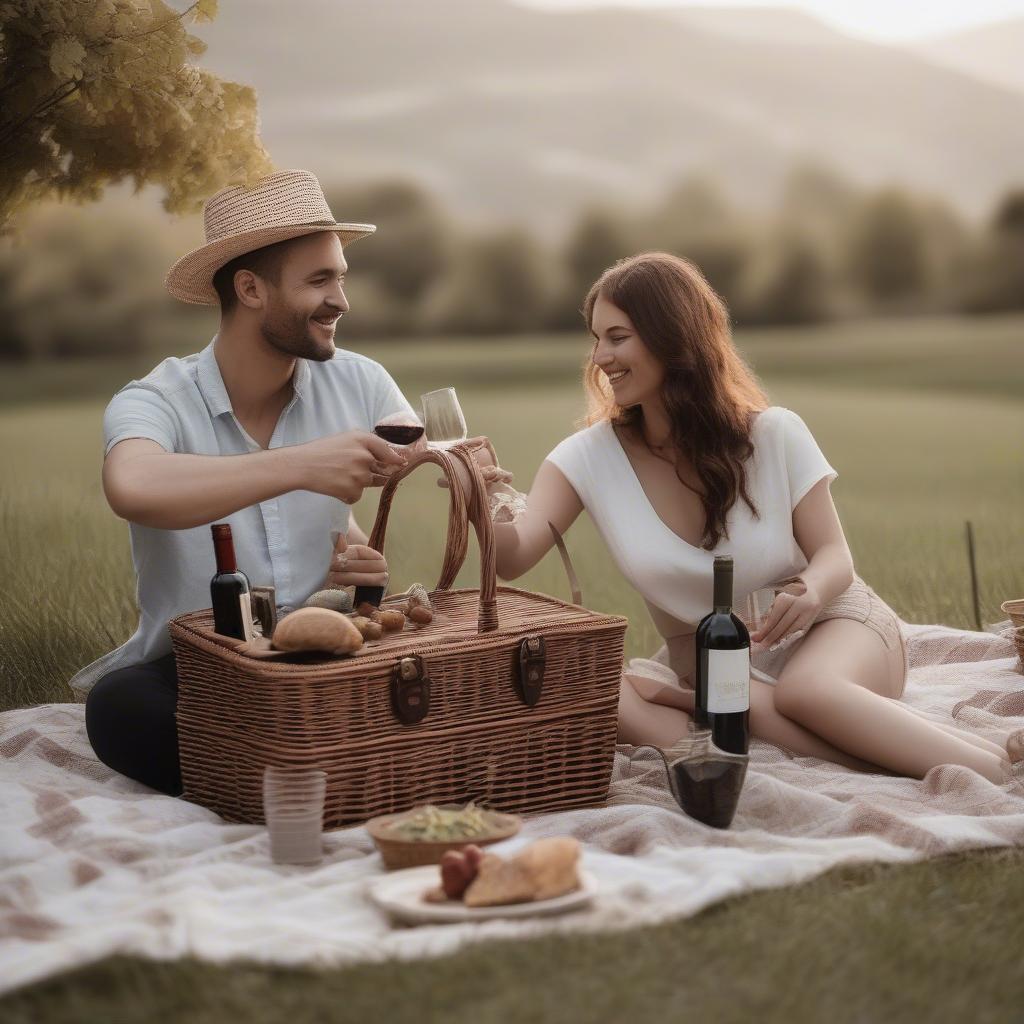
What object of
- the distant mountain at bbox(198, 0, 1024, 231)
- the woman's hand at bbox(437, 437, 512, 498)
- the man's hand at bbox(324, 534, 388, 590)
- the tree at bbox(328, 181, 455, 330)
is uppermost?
the distant mountain at bbox(198, 0, 1024, 231)

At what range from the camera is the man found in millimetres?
3812

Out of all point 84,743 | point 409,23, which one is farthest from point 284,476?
point 409,23

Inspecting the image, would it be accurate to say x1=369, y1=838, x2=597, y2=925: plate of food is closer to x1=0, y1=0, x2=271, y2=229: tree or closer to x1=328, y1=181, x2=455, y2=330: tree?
x1=0, y1=0, x2=271, y2=229: tree

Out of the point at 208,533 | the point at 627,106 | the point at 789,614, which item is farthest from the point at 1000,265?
the point at 208,533

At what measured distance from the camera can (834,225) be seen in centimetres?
1608

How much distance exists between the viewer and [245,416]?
4160 millimetres

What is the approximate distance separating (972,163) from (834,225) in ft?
5.72

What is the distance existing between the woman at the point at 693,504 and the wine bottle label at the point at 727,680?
0.42 metres

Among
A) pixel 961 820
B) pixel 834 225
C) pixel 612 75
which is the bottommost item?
pixel 961 820

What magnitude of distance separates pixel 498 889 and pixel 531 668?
3.02 feet

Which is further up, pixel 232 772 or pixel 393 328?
pixel 393 328

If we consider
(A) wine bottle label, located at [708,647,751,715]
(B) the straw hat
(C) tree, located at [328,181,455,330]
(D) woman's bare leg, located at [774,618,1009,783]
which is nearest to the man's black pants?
(B) the straw hat

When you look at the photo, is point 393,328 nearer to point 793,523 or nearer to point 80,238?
point 80,238

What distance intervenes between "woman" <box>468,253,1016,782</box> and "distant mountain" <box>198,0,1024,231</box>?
36.4ft
